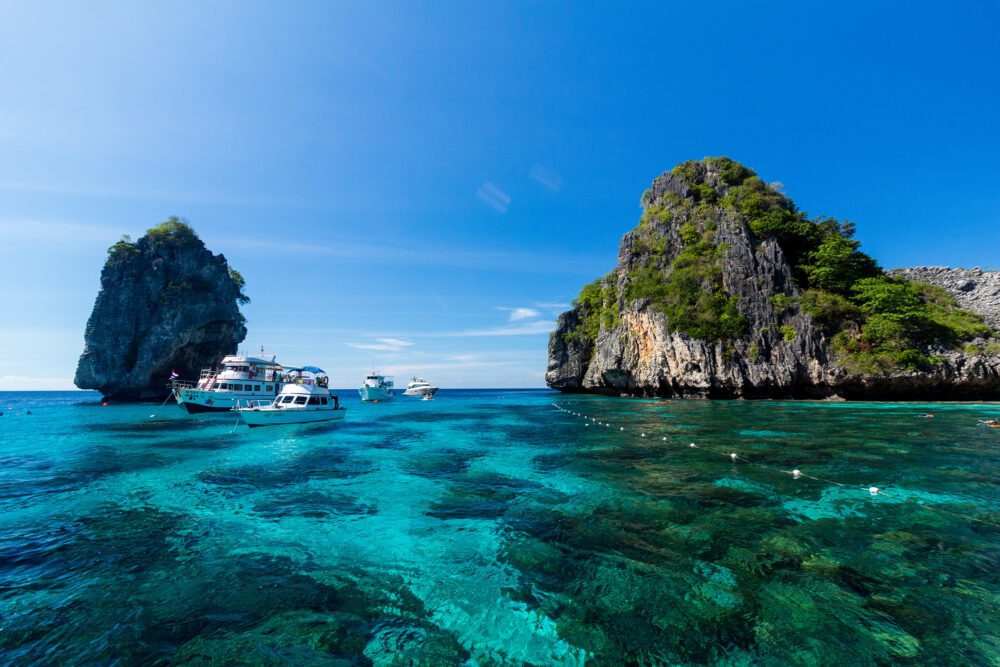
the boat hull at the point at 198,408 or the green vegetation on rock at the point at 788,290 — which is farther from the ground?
the green vegetation on rock at the point at 788,290

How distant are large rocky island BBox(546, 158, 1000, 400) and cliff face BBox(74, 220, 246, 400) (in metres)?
77.9

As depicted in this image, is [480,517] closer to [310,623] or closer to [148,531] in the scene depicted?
[310,623]

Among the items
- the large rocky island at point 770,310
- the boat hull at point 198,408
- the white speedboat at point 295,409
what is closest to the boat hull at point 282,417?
the white speedboat at point 295,409

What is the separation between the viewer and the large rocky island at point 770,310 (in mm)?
34250

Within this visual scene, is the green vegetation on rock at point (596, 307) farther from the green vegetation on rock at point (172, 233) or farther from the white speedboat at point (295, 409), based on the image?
the green vegetation on rock at point (172, 233)

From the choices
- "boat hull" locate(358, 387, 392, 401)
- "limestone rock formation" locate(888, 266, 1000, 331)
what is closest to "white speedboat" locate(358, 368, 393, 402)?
"boat hull" locate(358, 387, 392, 401)

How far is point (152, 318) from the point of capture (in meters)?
67.1

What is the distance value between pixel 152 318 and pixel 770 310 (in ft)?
333

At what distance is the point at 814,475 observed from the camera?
10906 mm

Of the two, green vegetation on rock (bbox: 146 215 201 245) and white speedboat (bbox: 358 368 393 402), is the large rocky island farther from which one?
green vegetation on rock (bbox: 146 215 201 245)

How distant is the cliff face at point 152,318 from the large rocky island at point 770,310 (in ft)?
256

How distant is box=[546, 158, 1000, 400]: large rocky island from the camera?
34.2 metres

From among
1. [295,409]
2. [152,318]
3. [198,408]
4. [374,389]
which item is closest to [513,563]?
[295,409]

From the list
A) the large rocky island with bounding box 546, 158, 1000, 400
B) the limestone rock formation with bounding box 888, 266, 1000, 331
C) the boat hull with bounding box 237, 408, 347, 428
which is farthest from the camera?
the limestone rock formation with bounding box 888, 266, 1000, 331
